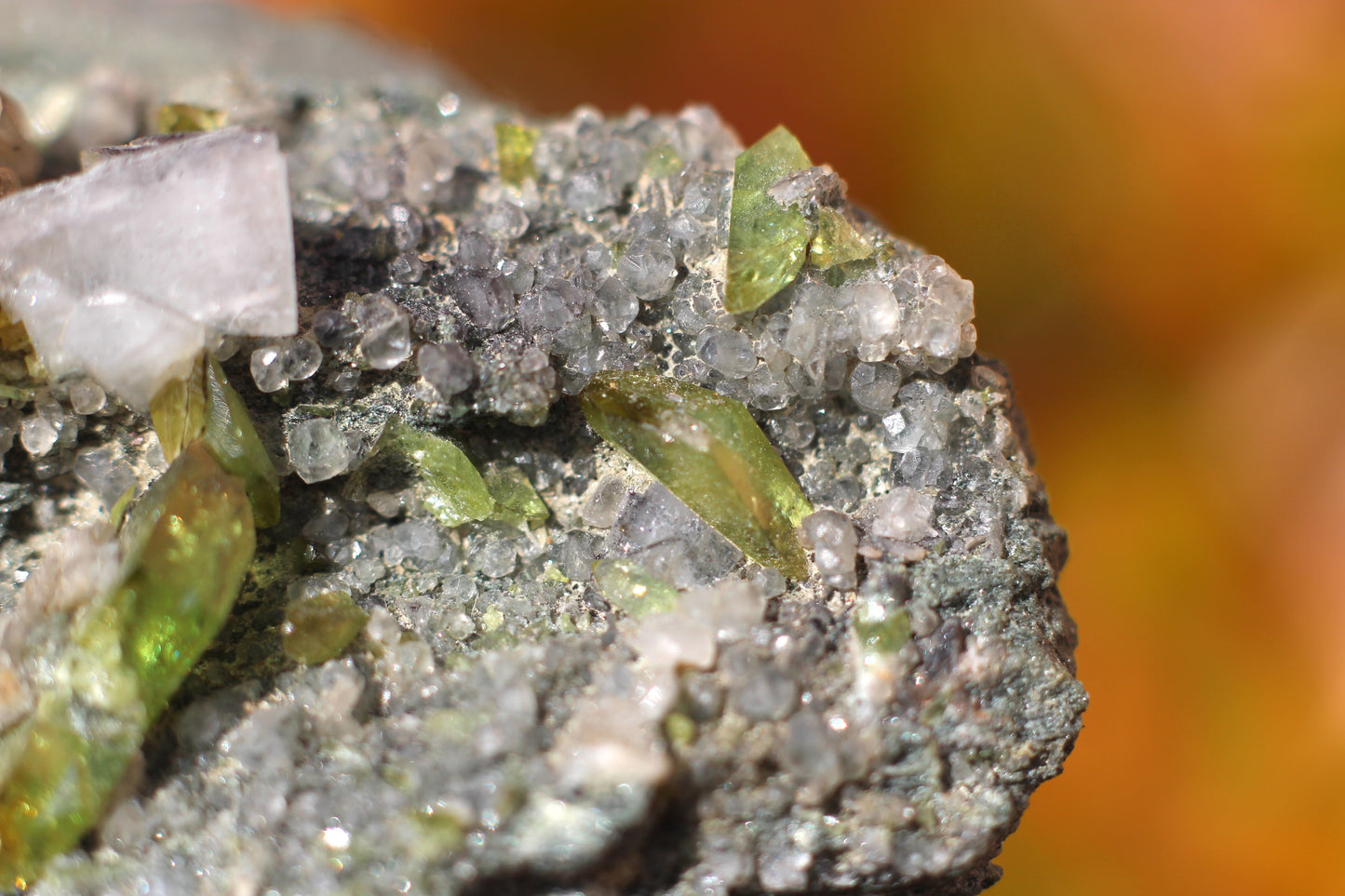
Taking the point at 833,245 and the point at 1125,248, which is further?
the point at 1125,248

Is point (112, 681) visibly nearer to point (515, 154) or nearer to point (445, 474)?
point (445, 474)

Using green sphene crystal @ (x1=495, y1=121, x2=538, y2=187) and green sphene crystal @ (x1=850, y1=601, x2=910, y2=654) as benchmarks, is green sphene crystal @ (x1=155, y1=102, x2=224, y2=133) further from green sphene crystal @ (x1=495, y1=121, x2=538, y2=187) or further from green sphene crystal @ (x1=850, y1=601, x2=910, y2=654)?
green sphene crystal @ (x1=850, y1=601, x2=910, y2=654)

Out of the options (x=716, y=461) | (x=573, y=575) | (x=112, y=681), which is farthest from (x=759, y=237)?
(x=112, y=681)

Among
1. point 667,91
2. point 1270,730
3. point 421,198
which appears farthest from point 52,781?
point 1270,730

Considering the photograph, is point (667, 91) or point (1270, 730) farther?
point (667, 91)

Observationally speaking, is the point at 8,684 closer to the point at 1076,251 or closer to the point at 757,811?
the point at 757,811

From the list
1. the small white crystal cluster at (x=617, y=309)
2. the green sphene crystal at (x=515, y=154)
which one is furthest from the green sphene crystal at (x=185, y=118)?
the green sphene crystal at (x=515, y=154)

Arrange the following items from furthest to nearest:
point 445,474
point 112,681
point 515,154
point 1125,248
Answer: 1. point 1125,248
2. point 515,154
3. point 445,474
4. point 112,681
